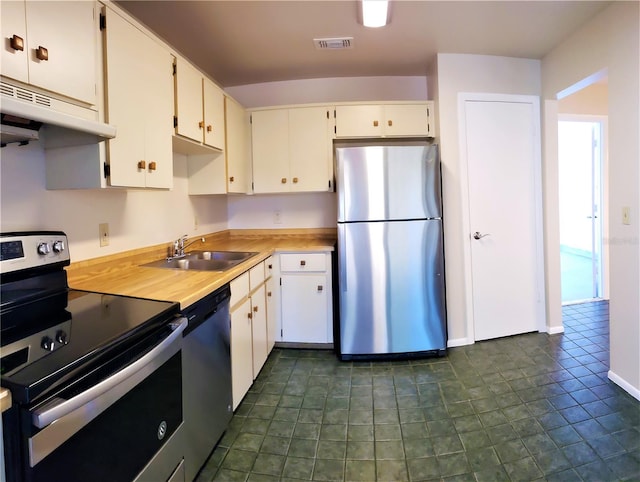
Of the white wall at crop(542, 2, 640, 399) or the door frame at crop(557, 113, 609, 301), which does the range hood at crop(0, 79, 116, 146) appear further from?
the door frame at crop(557, 113, 609, 301)

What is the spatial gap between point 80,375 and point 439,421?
1723 mm

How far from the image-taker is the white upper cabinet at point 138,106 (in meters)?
1.33

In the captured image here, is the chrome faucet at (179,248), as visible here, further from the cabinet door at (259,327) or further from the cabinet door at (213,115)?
the cabinet door at (213,115)

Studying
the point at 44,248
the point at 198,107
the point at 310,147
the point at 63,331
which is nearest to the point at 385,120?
the point at 310,147

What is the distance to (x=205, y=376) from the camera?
138 centimetres

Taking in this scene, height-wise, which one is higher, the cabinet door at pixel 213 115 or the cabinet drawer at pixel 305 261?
the cabinet door at pixel 213 115

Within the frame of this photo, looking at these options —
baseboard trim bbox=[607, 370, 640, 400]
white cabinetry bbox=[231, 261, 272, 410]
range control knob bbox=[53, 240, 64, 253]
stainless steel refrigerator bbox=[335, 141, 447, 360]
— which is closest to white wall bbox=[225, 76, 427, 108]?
stainless steel refrigerator bbox=[335, 141, 447, 360]

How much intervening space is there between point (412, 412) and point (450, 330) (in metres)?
1.05

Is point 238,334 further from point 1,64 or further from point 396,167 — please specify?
point 396,167

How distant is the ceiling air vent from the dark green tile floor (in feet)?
8.17

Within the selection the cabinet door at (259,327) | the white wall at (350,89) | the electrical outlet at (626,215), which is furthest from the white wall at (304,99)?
the electrical outlet at (626,215)

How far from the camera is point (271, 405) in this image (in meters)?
1.87

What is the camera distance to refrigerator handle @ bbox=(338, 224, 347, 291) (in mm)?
2328

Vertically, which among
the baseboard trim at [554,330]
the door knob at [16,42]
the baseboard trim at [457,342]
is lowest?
the baseboard trim at [457,342]
